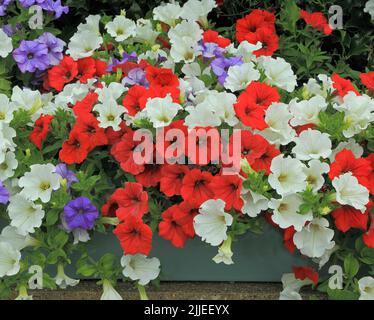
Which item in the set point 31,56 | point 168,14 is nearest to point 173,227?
point 31,56

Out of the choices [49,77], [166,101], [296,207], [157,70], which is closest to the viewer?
[296,207]

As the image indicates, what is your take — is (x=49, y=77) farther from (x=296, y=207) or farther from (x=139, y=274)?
(x=296, y=207)

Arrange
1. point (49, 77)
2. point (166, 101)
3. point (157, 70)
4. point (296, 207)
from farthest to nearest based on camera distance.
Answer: point (49, 77), point (157, 70), point (166, 101), point (296, 207)

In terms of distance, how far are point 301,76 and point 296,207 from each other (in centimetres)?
100

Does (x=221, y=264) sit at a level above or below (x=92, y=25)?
below

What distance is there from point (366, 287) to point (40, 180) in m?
1.07

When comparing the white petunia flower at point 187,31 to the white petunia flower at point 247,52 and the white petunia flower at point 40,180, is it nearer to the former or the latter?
the white petunia flower at point 247,52

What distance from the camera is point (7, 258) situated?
2260 millimetres

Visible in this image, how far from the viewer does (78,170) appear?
2479 millimetres

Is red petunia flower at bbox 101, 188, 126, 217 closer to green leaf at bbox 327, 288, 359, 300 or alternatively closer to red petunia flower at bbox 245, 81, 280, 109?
red petunia flower at bbox 245, 81, 280, 109

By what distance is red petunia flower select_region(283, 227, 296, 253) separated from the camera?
7.31ft

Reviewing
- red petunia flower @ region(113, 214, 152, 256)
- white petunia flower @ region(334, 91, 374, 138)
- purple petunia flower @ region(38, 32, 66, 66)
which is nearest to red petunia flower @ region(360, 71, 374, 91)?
white petunia flower @ region(334, 91, 374, 138)

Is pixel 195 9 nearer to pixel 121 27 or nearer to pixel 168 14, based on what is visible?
pixel 168 14
